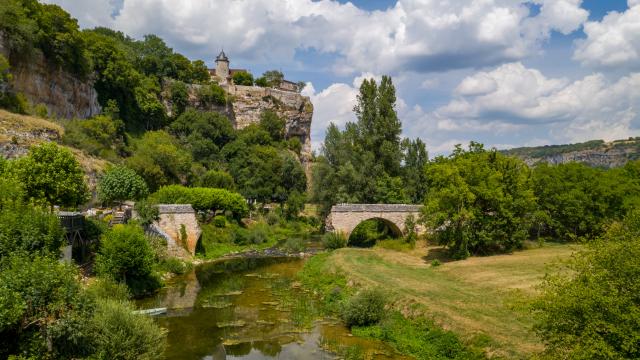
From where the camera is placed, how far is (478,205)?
32750 millimetres

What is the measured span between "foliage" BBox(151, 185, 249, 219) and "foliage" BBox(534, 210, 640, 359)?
35424 millimetres

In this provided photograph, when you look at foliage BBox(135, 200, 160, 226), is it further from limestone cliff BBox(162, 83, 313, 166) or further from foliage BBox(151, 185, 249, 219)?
limestone cliff BBox(162, 83, 313, 166)

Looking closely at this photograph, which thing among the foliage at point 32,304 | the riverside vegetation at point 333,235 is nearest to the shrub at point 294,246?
the riverside vegetation at point 333,235

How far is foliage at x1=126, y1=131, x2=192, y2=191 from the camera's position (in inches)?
1823

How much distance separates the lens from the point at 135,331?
1399cm

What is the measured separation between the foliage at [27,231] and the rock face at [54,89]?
2957cm

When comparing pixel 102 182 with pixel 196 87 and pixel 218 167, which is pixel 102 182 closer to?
pixel 218 167

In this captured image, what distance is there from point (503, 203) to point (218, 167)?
1651 inches

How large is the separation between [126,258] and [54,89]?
32.9 meters

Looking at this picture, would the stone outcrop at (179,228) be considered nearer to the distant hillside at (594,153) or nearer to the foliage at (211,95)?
the foliage at (211,95)

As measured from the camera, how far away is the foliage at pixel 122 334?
1335 centimetres

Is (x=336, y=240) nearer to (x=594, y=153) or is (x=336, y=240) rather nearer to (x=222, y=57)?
(x=222, y=57)

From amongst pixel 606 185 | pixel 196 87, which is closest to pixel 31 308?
pixel 606 185

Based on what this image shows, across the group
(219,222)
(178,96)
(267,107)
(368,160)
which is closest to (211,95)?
(178,96)
